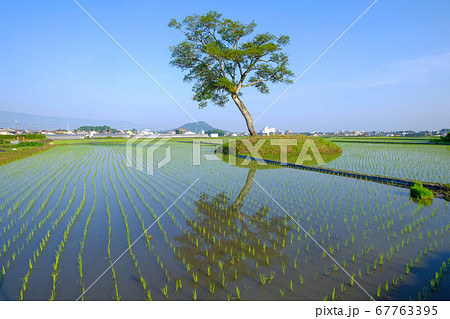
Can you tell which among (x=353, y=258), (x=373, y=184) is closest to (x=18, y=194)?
(x=353, y=258)

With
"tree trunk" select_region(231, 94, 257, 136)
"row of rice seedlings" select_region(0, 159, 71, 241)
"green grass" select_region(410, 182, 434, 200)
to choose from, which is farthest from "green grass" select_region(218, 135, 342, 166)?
"row of rice seedlings" select_region(0, 159, 71, 241)

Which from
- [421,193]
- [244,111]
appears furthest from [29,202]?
[244,111]

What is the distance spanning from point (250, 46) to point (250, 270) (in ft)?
59.4

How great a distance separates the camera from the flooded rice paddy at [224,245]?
2.86 m

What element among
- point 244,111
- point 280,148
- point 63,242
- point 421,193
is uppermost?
point 244,111

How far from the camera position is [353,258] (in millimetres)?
3479

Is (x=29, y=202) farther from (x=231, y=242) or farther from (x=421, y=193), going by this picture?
(x=421, y=193)

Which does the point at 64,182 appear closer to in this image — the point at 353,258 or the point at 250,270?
the point at 250,270

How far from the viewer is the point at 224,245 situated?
13.1 ft

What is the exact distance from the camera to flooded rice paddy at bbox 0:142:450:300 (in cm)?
286

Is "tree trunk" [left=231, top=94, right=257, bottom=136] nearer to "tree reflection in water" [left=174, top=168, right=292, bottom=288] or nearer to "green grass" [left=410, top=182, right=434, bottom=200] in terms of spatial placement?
"green grass" [left=410, top=182, right=434, bottom=200]

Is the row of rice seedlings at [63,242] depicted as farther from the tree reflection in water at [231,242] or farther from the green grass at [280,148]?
the green grass at [280,148]

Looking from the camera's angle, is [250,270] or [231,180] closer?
[250,270]

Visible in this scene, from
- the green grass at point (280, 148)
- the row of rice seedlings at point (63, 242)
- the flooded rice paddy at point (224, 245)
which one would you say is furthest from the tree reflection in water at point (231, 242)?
the green grass at point (280, 148)
